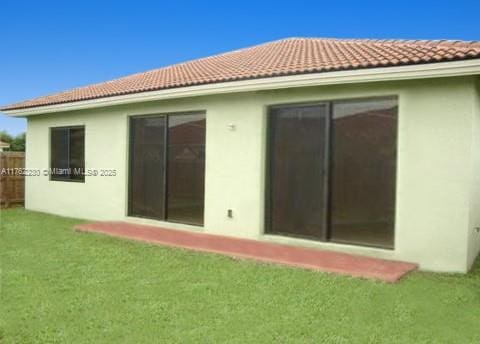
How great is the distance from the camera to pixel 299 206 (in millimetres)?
8680

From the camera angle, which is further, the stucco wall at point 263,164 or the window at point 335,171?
the window at point 335,171

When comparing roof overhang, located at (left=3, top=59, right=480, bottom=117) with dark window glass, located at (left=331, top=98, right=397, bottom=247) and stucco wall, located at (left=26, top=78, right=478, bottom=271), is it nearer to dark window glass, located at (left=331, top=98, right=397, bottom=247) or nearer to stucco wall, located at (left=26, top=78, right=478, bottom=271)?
stucco wall, located at (left=26, top=78, right=478, bottom=271)

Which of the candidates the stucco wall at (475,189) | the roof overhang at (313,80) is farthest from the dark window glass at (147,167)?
the stucco wall at (475,189)

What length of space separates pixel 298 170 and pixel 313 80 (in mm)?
1937

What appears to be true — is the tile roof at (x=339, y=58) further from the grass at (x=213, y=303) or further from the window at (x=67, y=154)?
the grass at (x=213, y=303)

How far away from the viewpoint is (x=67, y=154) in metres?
13.8

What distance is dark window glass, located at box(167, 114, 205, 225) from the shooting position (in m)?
10.3

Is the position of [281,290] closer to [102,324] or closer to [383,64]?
[102,324]

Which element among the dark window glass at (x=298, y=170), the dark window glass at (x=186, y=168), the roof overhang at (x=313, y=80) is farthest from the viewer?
the dark window glass at (x=186, y=168)

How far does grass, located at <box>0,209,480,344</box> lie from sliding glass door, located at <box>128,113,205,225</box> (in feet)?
9.21

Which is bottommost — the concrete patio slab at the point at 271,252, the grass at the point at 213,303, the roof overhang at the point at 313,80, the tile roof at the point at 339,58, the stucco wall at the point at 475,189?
the grass at the point at 213,303

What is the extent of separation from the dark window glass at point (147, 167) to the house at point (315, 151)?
0.10 ft

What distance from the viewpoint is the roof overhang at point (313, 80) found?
256 inches

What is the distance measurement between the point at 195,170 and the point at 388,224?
490cm
